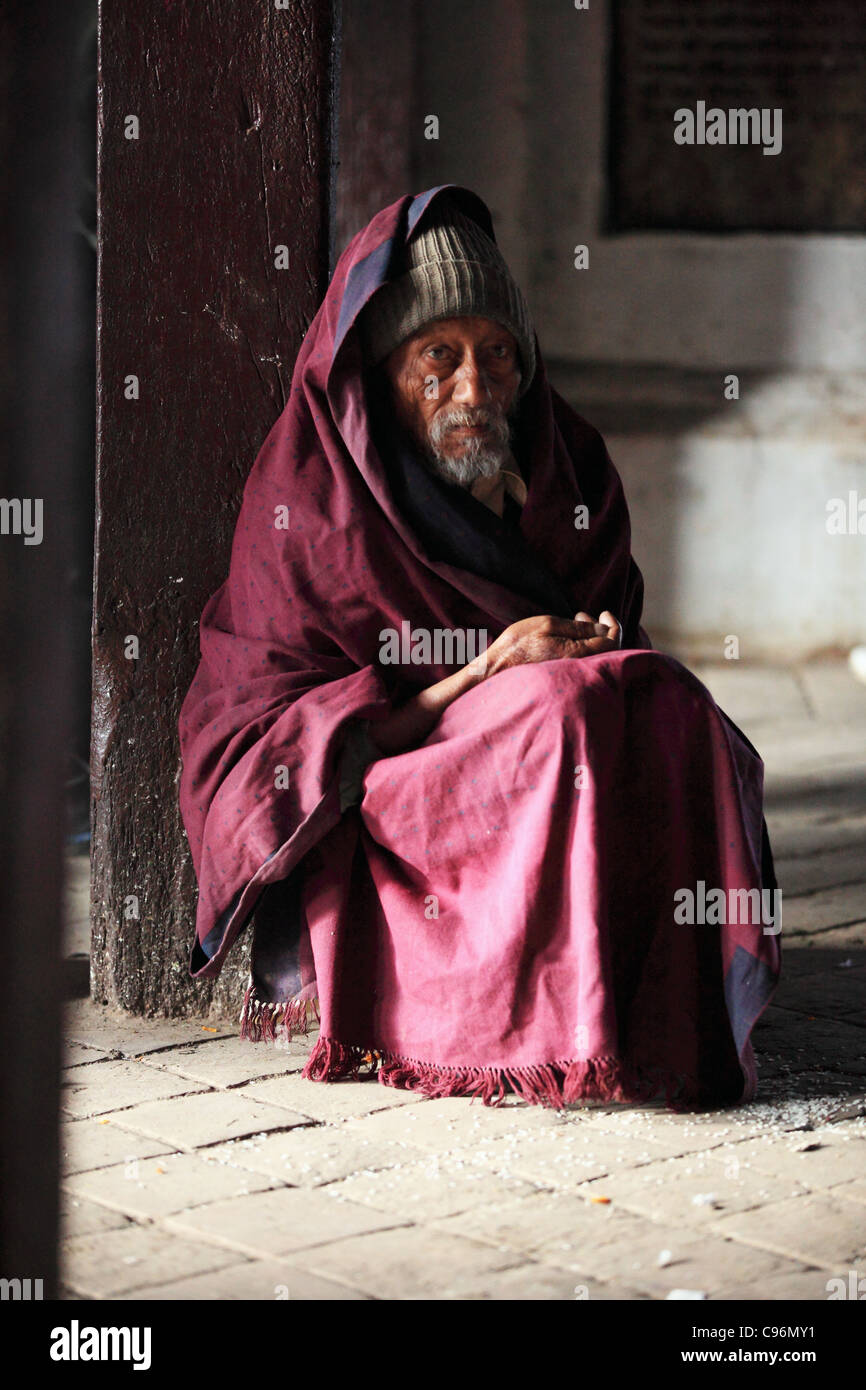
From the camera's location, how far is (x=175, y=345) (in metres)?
3.58

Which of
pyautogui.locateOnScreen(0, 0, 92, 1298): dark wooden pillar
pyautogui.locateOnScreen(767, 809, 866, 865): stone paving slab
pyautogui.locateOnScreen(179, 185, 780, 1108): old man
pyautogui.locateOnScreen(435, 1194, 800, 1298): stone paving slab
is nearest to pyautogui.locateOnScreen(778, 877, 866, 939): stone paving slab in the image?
pyautogui.locateOnScreen(767, 809, 866, 865): stone paving slab

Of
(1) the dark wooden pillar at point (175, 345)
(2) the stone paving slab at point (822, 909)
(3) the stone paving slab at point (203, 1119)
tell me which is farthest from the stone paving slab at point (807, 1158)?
(2) the stone paving slab at point (822, 909)

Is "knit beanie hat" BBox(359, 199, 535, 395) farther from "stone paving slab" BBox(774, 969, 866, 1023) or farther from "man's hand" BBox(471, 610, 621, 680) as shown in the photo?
"stone paving slab" BBox(774, 969, 866, 1023)

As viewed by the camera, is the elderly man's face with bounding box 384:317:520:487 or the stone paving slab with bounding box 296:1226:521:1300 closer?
the stone paving slab with bounding box 296:1226:521:1300

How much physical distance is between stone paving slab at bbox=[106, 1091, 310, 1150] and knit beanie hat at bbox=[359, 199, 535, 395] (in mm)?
1548

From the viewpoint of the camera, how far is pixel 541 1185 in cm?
273

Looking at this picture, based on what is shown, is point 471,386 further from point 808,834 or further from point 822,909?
point 808,834

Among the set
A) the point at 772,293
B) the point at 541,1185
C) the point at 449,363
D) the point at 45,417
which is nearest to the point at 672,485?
the point at 772,293

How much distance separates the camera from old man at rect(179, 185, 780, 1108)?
3.06 m

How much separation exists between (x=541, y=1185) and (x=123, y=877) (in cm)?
133

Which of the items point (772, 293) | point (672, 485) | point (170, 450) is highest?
point (772, 293)

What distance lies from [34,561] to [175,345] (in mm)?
2222

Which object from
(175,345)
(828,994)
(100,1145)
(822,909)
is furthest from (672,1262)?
(822,909)

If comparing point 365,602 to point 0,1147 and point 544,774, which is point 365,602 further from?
point 0,1147
